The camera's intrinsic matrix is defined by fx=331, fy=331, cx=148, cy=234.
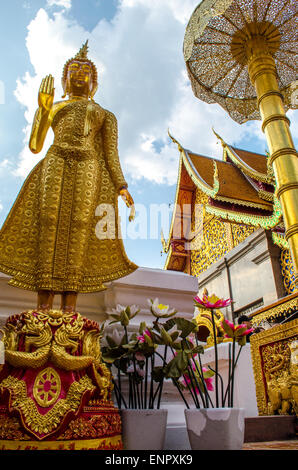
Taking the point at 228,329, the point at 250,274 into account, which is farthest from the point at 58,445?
the point at 250,274

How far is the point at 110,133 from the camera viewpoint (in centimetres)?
174

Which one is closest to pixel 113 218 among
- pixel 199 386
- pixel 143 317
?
pixel 143 317

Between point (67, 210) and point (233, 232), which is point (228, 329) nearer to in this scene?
point (67, 210)

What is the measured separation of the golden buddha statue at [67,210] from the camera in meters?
1.28

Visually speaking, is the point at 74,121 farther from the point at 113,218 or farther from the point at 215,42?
the point at 215,42

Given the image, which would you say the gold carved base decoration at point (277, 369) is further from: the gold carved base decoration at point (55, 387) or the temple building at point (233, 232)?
the temple building at point (233, 232)

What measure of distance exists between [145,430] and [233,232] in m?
4.88

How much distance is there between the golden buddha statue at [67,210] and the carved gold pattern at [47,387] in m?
0.36

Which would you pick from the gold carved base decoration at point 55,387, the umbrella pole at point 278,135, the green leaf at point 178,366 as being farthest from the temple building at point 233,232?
the gold carved base decoration at point 55,387

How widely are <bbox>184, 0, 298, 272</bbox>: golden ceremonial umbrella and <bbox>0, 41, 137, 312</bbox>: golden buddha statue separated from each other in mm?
1824

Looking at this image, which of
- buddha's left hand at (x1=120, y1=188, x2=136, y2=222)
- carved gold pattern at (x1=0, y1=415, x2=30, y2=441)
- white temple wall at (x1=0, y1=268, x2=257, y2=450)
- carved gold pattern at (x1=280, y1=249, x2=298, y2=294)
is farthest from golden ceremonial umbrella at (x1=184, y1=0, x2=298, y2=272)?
carved gold pattern at (x1=0, y1=415, x2=30, y2=441)

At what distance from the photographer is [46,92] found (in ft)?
5.35

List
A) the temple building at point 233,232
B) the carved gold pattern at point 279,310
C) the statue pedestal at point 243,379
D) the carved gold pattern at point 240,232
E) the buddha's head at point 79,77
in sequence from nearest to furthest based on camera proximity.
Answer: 1. the buddha's head at point 79,77
2. the statue pedestal at point 243,379
3. the carved gold pattern at point 279,310
4. the temple building at point 233,232
5. the carved gold pattern at point 240,232

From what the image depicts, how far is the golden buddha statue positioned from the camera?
4.19 feet
